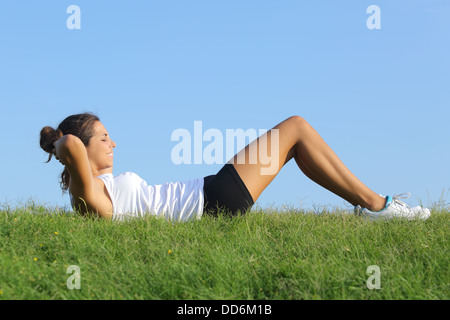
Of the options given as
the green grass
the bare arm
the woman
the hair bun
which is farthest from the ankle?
the hair bun

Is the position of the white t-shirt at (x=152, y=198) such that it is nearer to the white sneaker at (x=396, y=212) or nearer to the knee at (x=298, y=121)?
the knee at (x=298, y=121)

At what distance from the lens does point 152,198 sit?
4.35 metres

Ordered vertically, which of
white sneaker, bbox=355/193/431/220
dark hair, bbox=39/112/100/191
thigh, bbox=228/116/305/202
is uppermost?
dark hair, bbox=39/112/100/191

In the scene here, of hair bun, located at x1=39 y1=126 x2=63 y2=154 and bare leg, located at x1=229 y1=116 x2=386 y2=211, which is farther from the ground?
hair bun, located at x1=39 y1=126 x2=63 y2=154

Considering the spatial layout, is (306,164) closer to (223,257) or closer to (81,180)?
(223,257)

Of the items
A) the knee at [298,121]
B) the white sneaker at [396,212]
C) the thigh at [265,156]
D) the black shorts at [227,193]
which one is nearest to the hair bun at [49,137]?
the black shorts at [227,193]

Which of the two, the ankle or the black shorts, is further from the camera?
the ankle

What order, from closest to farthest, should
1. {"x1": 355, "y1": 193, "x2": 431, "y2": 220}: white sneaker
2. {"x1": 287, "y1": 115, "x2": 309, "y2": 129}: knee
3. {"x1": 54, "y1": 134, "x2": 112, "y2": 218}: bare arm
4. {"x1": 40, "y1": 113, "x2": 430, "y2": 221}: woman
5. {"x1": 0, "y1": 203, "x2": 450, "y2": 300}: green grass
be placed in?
1. {"x1": 0, "y1": 203, "x2": 450, "y2": 300}: green grass
2. {"x1": 54, "y1": 134, "x2": 112, "y2": 218}: bare arm
3. {"x1": 40, "y1": 113, "x2": 430, "y2": 221}: woman
4. {"x1": 287, "y1": 115, "x2": 309, "y2": 129}: knee
5. {"x1": 355, "y1": 193, "x2": 431, "y2": 220}: white sneaker

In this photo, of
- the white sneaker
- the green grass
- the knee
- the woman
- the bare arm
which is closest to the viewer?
the green grass

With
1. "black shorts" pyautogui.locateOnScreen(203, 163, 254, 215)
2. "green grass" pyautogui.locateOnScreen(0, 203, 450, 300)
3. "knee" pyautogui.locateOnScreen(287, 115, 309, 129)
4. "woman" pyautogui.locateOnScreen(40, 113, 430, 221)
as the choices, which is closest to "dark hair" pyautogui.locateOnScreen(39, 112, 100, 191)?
"woman" pyautogui.locateOnScreen(40, 113, 430, 221)

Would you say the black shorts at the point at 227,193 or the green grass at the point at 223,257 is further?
the black shorts at the point at 227,193

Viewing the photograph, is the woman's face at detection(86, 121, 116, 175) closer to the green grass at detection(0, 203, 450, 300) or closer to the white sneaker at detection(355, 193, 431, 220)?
the green grass at detection(0, 203, 450, 300)

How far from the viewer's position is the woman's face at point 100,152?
457 centimetres

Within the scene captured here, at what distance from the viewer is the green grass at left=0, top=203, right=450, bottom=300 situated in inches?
114
